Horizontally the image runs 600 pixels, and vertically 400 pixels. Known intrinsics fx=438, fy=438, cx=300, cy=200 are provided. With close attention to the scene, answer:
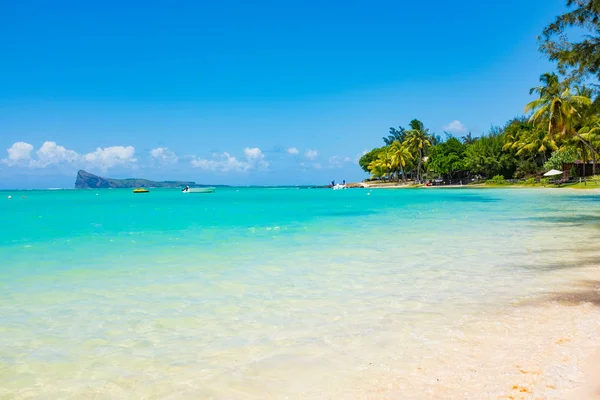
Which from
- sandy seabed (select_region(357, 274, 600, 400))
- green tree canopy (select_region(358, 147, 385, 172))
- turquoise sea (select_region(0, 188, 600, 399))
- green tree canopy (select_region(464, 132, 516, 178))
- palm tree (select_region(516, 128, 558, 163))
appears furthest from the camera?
green tree canopy (select_region(358, 147, 385, 172))

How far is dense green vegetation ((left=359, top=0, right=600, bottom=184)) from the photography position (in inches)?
646

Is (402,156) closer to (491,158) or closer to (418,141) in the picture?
(418,141)

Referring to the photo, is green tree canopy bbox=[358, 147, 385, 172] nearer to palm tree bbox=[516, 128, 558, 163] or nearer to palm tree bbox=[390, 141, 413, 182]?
palm tree bbox=[390, 141, 413, 182]

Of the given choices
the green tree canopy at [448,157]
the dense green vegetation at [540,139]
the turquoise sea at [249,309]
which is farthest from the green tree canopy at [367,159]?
the turquoise sea at [249,309]

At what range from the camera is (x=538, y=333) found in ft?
16.5

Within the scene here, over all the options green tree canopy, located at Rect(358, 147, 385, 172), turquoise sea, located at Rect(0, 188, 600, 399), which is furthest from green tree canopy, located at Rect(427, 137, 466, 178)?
turquoise sea, located at Rect(0, 188, 600, 399)

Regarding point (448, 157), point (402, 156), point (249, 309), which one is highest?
point (402, 156)

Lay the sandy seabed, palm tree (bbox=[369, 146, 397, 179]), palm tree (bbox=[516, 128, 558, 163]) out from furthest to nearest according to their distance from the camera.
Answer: palm tree (bbox=[369, 146, 397, 179]), palm tree (bbox=[516, 128, 558, 163]), the sandy seabed

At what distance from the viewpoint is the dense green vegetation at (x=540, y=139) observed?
16406 millimetres

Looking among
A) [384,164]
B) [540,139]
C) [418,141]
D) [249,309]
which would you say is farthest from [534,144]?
[249,309]

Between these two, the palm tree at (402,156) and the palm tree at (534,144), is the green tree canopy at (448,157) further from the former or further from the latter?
the palm tree at (534,144)

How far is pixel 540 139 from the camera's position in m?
61.7

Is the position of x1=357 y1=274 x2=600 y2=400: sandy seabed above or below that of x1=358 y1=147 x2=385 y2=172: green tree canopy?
below

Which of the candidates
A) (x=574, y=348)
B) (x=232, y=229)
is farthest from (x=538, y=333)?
(x=232, y=229)
